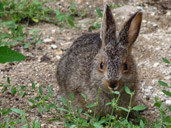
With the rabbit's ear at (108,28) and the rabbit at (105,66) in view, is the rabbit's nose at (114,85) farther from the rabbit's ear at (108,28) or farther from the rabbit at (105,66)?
the rabbit's ear at (108,28)

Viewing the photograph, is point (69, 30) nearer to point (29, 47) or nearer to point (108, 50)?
point (29, 47)

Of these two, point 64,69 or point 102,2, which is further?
point 102,2

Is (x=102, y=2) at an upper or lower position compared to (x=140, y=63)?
upper

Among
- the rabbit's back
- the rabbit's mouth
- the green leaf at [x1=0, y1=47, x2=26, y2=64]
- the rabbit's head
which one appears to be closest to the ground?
the rabbit's back

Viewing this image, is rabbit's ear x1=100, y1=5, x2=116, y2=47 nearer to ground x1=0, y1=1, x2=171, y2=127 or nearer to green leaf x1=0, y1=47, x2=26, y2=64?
ground x1=0, y1=1, x2=171, y2=127

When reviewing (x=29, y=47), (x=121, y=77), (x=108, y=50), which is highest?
(x=108, y=50)

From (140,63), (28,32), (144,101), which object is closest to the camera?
(144,101)

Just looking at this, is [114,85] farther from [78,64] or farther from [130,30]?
[78,64]

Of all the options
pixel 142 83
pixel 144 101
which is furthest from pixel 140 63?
pixel 144 101
